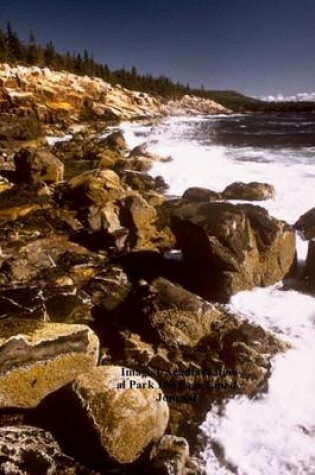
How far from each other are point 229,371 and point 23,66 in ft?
276

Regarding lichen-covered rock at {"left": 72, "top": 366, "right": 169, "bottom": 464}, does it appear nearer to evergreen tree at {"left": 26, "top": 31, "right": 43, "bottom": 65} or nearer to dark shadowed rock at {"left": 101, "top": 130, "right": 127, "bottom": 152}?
dark shadowed rock at {"left": 101, "top": 130, "right": 127, "bottom": 152}

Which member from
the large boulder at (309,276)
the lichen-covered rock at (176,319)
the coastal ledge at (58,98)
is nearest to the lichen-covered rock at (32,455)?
the lichen-covered rock at (176,319)

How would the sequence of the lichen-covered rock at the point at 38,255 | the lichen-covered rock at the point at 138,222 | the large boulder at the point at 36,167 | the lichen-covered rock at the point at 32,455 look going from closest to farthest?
the lichen-covered rock at the point at 32,455 → the lichen-covered rock at the point at 38,255 → the lichen-covered rock at the point at 138,222 → the large boulder at the point at 36,167

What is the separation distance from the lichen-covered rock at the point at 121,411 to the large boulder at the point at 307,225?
9.87 m

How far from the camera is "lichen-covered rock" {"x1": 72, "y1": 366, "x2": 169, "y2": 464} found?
690 cm

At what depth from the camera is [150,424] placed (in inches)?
284

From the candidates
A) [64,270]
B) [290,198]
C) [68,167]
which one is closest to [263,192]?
[290,198]

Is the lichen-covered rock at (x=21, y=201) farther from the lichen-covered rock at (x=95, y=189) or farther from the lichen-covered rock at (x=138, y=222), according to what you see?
the lichen-covered rock at (x=138, y=222)

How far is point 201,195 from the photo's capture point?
20.2 meters

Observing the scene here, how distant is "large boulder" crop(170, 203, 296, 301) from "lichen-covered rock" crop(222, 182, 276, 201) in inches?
284

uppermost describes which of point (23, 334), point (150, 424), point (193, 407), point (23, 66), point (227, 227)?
point (23, 66)

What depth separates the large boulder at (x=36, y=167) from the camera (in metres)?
22.4

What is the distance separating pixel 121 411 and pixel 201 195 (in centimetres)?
1448

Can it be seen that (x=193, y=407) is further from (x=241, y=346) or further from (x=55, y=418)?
(x=55, y=418)
